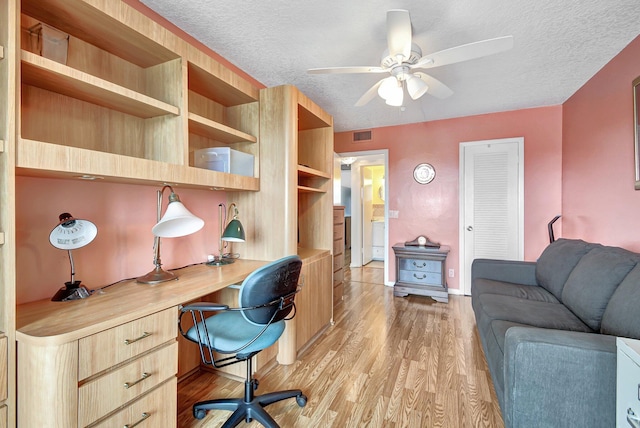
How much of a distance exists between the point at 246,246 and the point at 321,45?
172 cm

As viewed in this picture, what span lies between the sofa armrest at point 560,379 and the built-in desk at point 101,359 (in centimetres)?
150

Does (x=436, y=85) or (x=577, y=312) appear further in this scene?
(x=436, y=85)

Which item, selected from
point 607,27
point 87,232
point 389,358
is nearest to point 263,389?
point 389,358

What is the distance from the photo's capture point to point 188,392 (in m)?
1.79

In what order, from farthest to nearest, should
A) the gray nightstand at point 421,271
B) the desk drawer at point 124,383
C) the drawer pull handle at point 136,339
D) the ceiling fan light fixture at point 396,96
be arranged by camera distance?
the gray nightstand at point 421,271 < the ceiling fan light fixture at point 396,96 < the drawer pull handle at point 136,339 < the desk drawer at point 124,383

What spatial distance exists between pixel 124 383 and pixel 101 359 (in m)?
0.16

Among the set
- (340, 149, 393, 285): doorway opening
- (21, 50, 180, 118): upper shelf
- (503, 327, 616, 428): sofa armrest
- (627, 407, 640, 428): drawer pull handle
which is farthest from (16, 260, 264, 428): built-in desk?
(340, 149, 393, 285): doorway opening

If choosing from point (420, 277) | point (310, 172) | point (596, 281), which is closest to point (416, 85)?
point (310, 172)

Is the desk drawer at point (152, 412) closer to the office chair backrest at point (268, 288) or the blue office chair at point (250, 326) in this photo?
the blue office chair at point (250, 326)

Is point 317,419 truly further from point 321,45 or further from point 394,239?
point 394,239

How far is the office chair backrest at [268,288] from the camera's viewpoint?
1.24 meters

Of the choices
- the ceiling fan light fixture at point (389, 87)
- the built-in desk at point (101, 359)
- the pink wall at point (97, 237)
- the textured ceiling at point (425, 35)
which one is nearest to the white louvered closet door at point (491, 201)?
the textured ceiling at point (425, 35)

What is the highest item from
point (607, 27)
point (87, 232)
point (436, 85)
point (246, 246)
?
point (607, 27)

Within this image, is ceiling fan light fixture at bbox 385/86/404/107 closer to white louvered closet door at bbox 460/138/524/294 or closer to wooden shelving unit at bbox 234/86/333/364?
wooden shelving unit at bbox 234/86/333/364
